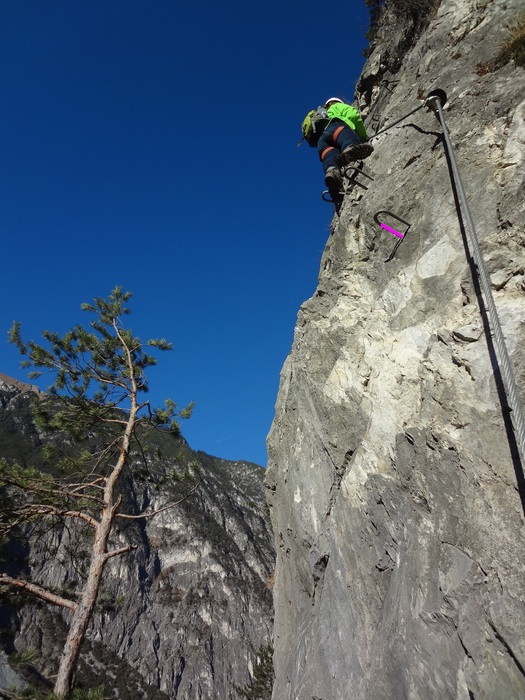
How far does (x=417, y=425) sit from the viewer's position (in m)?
Result: 4.35

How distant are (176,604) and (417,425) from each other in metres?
84.9

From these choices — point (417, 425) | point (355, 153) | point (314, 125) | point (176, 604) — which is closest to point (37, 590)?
point (417, 425)

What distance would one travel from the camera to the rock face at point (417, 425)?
11.2ft

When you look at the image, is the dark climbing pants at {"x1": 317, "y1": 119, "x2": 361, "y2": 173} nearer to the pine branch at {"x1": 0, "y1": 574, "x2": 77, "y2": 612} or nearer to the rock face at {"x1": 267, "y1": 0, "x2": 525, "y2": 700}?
the rock face at {"x1": 267, "y1": 0, "x2": 525, "y2": 700}

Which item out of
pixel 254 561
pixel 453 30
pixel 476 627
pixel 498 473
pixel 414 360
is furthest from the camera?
pixel 254 561

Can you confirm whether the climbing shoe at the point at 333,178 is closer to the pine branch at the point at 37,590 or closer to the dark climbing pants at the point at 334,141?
the dark climbing pants at the point at 334,141

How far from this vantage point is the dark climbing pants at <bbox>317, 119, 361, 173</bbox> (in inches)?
277

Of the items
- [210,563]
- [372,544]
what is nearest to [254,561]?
[210,563]

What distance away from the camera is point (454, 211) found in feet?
15.9

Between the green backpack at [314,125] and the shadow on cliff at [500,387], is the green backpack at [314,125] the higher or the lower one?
the higher one

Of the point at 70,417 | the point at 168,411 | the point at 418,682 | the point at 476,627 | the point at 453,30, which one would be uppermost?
the point at 453,30

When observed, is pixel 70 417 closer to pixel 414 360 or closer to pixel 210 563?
pixel 414 360

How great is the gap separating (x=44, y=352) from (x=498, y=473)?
9956 millimetres

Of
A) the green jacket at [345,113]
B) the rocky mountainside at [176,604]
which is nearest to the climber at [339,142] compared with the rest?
the green jacket at [345,113]
